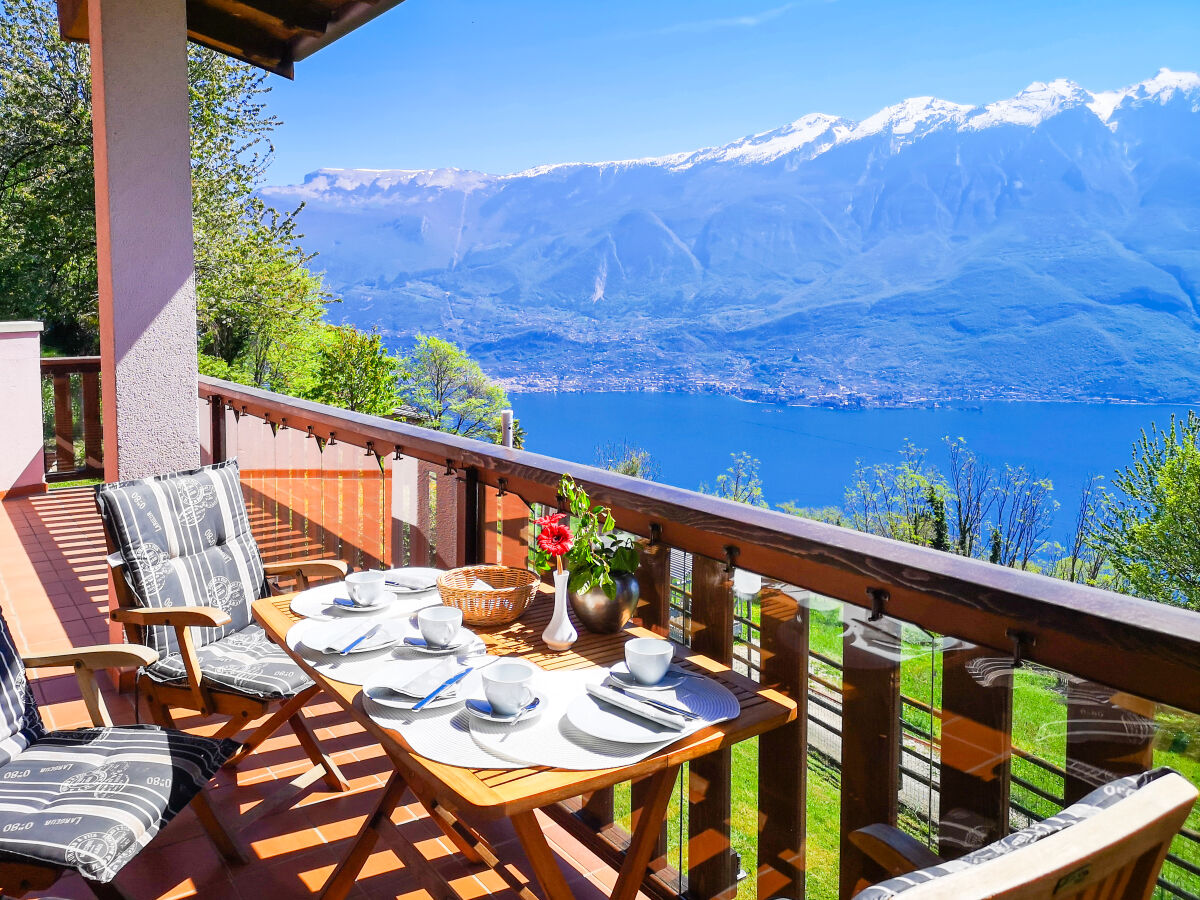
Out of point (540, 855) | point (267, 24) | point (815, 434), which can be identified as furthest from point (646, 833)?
point (815, 434)

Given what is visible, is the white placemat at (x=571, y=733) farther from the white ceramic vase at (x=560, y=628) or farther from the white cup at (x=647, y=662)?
the white ceramic vase at (x=560, y=628)

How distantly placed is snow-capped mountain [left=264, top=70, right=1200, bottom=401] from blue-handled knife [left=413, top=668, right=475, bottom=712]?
182 feet

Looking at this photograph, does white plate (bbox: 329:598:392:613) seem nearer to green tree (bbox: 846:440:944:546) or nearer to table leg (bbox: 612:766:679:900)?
table leg (bbox: 612:766:679:900)

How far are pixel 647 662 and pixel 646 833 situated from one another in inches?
11.8

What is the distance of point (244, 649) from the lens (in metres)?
2.56

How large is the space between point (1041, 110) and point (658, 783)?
101m

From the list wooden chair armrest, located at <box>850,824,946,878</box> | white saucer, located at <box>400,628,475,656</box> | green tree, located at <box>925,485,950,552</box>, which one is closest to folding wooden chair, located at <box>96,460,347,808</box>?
white saucer, located at <box>400,628,475,656</box>

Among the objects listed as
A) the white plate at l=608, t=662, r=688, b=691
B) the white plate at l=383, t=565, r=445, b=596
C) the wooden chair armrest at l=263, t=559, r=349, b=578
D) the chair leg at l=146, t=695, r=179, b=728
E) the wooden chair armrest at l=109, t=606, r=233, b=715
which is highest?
the white plate at l=383, t=565, r=445, b=596

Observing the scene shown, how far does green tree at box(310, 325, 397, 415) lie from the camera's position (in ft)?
63.5

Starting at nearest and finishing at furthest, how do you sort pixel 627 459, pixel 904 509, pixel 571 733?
pixel 571 733 < pixel 904 509 < pixel 627 459

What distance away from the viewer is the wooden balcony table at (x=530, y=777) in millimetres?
1260

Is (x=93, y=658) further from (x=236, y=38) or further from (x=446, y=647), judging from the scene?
(x=236, y=38)

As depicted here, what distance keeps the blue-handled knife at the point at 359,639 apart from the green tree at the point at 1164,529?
26.3 metres

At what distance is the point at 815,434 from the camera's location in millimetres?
51844
